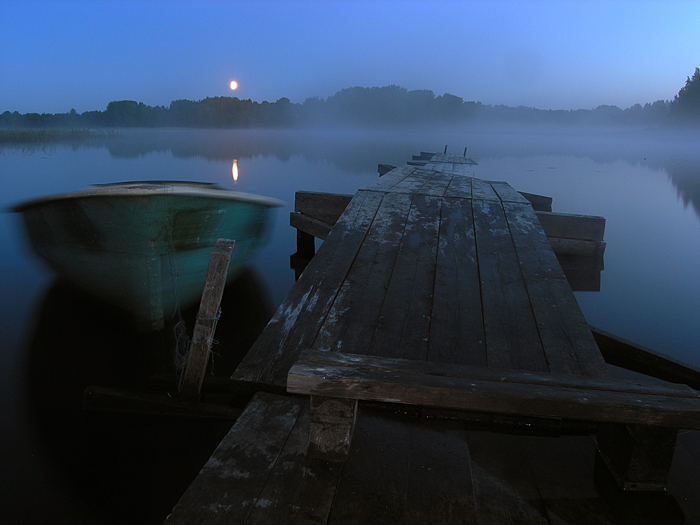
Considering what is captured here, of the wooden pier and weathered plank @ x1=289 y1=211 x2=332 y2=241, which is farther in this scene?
weathered plank @ x1=289 y1=211 x2=332 y2=241

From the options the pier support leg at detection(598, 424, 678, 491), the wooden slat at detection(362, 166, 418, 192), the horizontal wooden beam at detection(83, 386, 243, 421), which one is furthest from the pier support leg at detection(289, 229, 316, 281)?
the pier support leg at detection(598, 424, 678, 491)

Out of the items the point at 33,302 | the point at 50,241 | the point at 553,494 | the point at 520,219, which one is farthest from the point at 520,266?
the point at 33,302

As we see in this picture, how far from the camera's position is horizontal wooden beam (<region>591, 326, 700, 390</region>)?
4.18 meters

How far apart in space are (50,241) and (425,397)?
19.4ft

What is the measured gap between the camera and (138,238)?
5.03 meters

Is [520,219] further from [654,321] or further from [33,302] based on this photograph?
[33,302]

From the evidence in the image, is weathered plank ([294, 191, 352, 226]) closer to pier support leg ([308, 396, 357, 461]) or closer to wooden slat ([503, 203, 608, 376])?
wooden slat ([503, 203, 608, 376])

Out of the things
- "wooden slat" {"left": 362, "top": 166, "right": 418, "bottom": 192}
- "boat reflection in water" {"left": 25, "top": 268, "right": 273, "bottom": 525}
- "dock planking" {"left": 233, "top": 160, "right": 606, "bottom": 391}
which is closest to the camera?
"dock planking" {"left": 233, "top": 160, "right": 606, "bottom": 391}

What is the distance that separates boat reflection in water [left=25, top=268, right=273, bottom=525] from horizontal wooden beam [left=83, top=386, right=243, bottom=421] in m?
0.09

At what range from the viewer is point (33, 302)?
679 cm

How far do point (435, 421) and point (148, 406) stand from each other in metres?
2.18

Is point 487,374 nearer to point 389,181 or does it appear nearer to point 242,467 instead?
point 242,467

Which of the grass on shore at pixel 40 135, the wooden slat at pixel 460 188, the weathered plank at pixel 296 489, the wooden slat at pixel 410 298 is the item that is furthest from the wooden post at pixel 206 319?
the grass on shore at pixel 40 135

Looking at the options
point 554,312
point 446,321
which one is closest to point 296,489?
point 446,321
